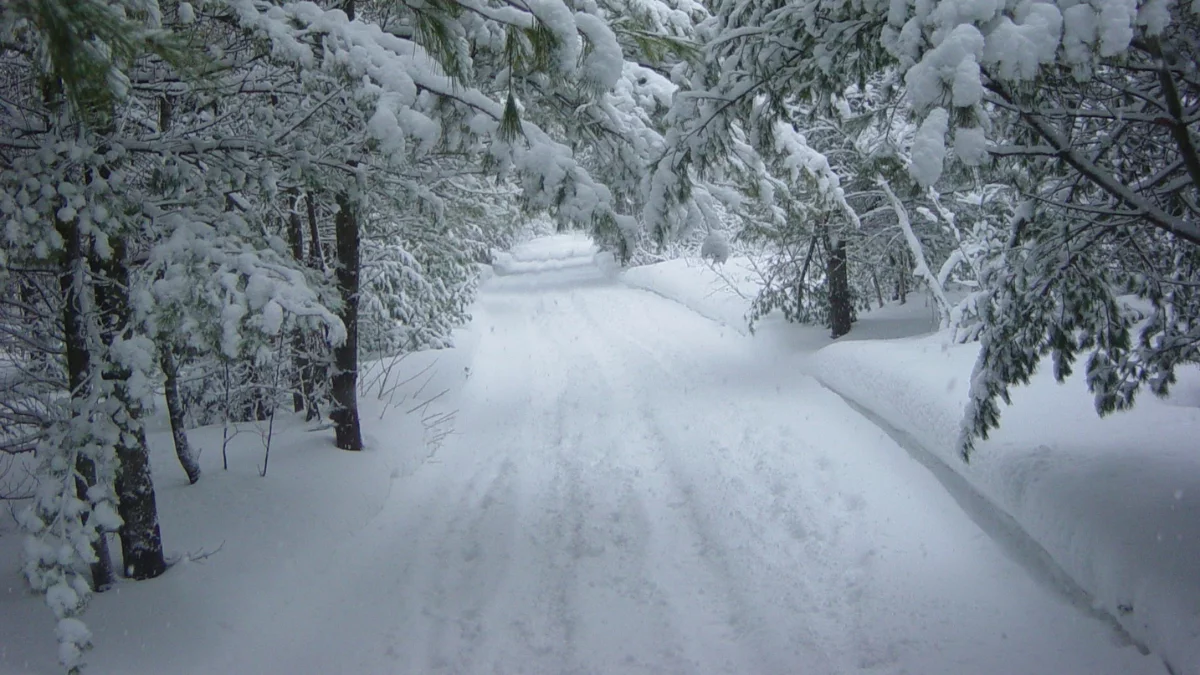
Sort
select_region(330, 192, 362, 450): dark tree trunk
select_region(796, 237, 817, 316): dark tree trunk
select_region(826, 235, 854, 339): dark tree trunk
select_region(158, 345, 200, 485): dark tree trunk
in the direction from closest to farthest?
1. select_region(158, 345, 200, 485): dark tree trunk
2. select_region(330, 192, 362, 450): dark tree trunk
3. select_region(796, 237, 817, 316): dark tree trunk
4. select_region(826, 235, 854, 339): dark tree trunk

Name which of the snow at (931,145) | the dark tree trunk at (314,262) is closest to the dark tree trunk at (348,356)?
the dark tree trunk at (314,262)

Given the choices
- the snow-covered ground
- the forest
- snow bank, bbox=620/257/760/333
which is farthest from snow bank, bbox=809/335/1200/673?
snow bank, bbox=620/257/760/333

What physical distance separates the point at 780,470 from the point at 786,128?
12.1 ft

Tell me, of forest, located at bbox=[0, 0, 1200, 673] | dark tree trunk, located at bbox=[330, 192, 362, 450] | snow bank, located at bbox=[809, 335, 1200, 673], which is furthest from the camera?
dark tree trunk, located at bbox=[330, 192, 362, 450]

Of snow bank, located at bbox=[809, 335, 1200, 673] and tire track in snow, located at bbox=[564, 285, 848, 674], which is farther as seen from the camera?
tire track in snow, located at bbox=[564, 285, 848, 674]

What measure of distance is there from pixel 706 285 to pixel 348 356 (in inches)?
629

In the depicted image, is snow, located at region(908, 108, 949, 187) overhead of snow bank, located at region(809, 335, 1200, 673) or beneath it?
overhead

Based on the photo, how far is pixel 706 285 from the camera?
2350cm

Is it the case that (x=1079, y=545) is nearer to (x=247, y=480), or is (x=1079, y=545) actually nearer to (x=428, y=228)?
(x=247, y=480)

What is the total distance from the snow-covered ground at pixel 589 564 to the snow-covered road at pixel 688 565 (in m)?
0.02

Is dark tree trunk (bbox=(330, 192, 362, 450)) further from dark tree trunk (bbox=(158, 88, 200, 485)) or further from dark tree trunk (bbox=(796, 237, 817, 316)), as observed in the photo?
dark tree trunk (bbox=(796, 237, 817, 316))

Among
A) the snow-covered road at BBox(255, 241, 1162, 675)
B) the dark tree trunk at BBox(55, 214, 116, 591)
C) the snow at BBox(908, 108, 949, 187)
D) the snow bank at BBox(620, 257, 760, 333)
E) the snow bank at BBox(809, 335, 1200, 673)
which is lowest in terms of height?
the snow-covered road at BBox(255, 241, 1162, 675)

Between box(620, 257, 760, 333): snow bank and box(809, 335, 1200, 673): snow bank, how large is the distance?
7.50 meters

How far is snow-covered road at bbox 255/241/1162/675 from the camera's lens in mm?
4879
